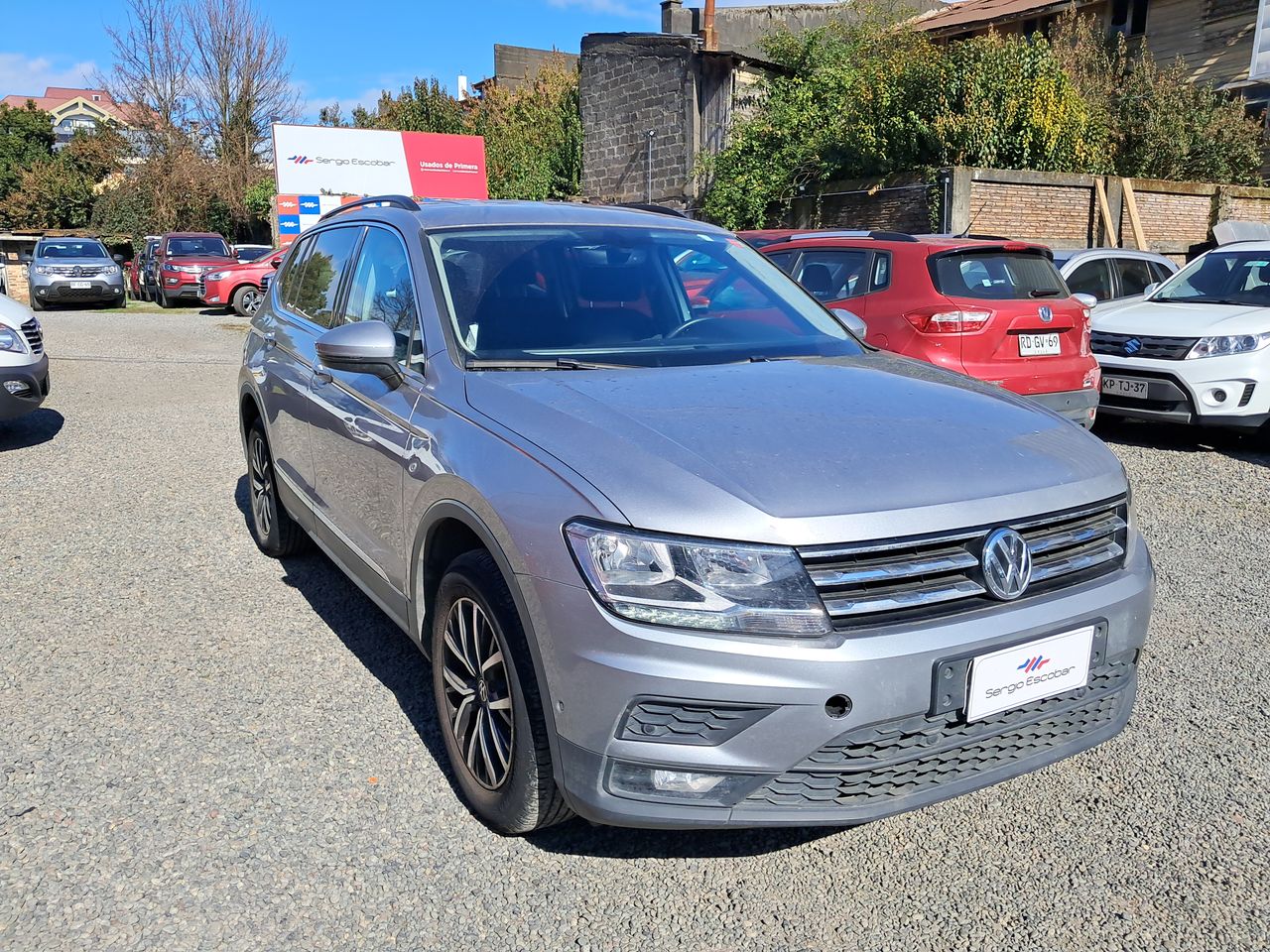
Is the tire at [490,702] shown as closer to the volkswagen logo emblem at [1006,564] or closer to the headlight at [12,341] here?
the volkswagen logo emblem at [1006,564]

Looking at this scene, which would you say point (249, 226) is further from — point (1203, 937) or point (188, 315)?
point (1203, 937)

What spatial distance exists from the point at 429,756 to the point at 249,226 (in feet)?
155

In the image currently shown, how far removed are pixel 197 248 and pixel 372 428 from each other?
24819mm

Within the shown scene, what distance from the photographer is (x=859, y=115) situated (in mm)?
17109

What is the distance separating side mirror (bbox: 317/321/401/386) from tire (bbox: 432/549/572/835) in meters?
0.77

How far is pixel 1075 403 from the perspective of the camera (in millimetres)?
7207

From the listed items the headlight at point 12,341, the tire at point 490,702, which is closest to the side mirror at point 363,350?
the tire at point 490,702

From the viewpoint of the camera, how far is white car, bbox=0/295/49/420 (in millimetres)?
7438

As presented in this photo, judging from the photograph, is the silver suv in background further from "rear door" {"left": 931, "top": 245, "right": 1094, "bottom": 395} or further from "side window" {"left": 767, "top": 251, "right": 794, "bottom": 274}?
"rear door" {"left": 931, "top": 245, "right": 1094, "bottom": 395}

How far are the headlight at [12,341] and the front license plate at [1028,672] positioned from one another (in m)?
7.46

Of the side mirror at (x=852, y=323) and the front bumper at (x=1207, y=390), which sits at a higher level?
the side mirror at (x=852, y=323)

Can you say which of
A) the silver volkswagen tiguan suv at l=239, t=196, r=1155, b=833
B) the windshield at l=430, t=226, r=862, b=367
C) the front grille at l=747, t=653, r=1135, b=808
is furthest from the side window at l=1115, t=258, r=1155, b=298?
the front grille at l=747, t=653, r=1135, b=808

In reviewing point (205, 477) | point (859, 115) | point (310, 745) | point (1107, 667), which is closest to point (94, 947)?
point (310, 745)

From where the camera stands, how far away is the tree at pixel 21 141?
63219 millimetres
